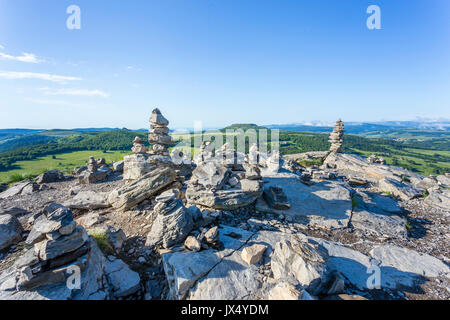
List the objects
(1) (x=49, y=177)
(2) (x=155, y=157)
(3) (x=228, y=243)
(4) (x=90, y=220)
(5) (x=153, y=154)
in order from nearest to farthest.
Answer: (3) (x=228, y=243)
(4) (x=90, y=220)
(2) (x=155, y=157)
(5) (x=153, y=154)
(1) (x=49, y=177)

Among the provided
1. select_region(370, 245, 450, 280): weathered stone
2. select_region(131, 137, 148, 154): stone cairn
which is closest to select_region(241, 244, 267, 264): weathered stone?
select_region(370, 245, 450, 280): weathered stone

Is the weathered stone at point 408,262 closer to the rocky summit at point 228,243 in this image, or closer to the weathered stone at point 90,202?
the rocky summit at point 228,243

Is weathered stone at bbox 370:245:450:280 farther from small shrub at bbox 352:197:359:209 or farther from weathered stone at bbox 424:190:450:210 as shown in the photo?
weathered stone at bbox 424:190:450:210

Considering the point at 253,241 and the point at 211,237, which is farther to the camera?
the point at 253,241

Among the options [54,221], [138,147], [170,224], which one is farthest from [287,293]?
[138,147]

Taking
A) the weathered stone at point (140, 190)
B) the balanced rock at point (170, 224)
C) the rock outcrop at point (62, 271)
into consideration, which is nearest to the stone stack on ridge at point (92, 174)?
the weathered stone at point (140, 190)

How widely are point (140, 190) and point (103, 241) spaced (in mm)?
4101

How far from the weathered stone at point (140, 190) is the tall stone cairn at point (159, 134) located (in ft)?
19.1

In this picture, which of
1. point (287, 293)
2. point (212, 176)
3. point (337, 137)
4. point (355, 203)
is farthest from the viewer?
point (337, 137)

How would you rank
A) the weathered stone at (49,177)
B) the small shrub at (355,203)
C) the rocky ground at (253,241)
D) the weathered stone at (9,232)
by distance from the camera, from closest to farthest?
the rocky ground at (253,241)
the weathered stone at (9,232)
the small shrub at (355,203)
the weathered stone at (49,177)

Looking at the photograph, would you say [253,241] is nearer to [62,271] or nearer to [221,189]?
[221,189]

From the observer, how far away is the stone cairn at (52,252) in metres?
4.23

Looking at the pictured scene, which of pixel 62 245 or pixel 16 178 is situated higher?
pixel 62 245

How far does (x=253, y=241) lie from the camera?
6.80 m
